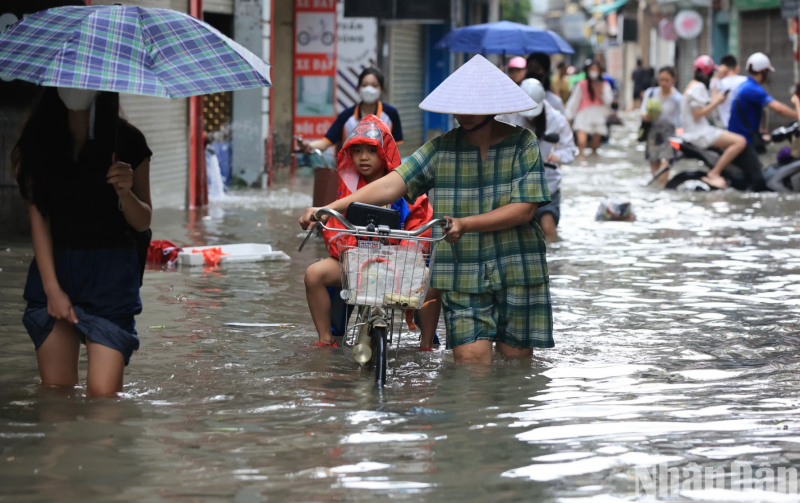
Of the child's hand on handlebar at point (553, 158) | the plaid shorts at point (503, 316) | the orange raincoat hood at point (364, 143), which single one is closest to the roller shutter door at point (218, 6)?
the child's hand on handlebar at point (553, 158)

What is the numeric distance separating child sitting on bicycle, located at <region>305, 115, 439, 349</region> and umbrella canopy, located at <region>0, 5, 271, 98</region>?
4.43 ft

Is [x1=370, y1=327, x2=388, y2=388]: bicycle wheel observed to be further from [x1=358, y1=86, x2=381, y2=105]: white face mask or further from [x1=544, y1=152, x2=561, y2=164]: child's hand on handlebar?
[x1=544, y1=152, x2=561, y2=164]: child's hand on handlebar

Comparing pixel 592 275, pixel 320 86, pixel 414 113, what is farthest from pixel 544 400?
pixel 414 113

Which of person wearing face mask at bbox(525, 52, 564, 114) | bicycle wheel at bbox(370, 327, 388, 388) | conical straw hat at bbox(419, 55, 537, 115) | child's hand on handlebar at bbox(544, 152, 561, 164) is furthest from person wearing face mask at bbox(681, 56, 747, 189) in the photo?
bicycle wheel at bbox(370, 327, 388, 388)

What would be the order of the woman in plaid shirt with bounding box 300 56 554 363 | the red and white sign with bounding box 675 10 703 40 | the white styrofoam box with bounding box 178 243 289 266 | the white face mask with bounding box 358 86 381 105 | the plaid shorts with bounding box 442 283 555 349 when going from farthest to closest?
the red and white sign with bounding box 675 10 703 40
the white face mask with bounding box 358 86 381 105
the white styrofoam box with bounding box 178 243 289 266
the plaid shorts with bounding box 442 283 555 349
the woman in plaid shirt with bounding box 300 56 554 363

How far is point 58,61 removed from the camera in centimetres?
457

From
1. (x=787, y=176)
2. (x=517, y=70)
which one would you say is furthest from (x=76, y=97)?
(x=787, y=176)

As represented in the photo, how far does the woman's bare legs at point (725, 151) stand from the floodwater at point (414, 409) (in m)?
7.75

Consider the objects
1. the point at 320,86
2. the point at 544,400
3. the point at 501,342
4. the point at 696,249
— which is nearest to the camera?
the point at 544,400

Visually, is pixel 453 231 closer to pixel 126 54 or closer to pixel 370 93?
pixel 126 54

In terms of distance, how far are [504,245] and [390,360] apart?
3.29 feet

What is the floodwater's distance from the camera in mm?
4395

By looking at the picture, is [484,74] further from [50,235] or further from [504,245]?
[50,235]

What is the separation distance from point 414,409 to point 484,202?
43.3 inches
